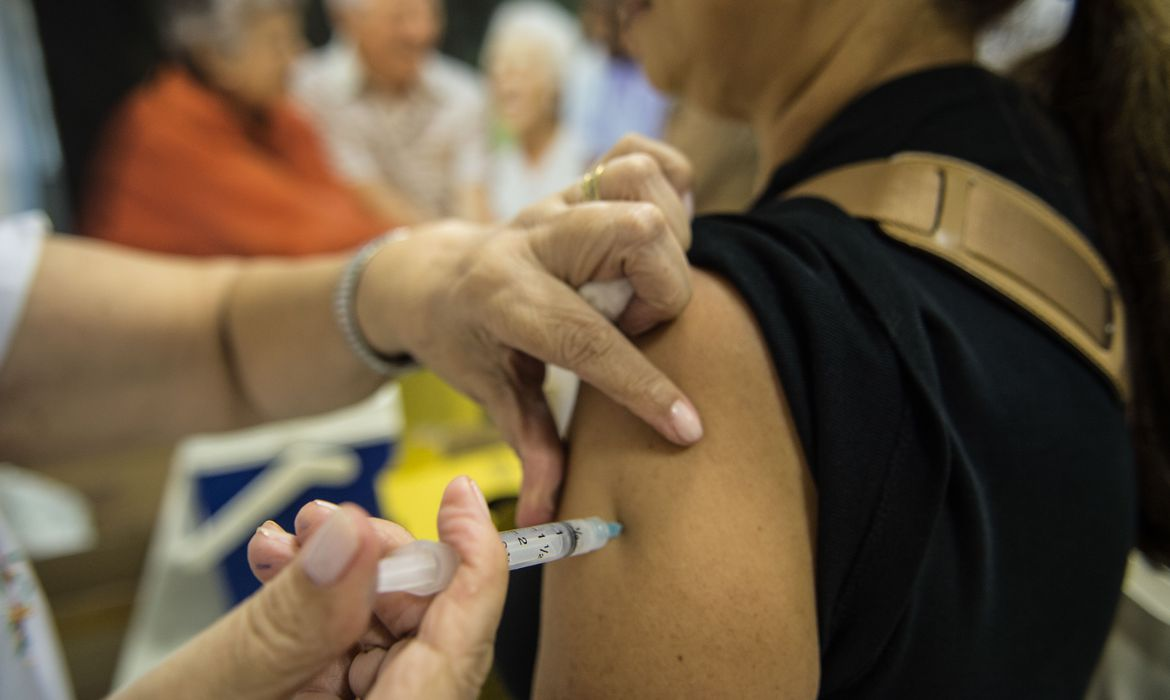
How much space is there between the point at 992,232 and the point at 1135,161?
27cm

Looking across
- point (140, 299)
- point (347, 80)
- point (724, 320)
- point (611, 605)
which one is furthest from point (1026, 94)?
point (347, 80)

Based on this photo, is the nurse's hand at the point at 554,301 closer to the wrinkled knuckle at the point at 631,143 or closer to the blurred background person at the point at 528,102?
the wrinkled knuckle at the point at 631,143

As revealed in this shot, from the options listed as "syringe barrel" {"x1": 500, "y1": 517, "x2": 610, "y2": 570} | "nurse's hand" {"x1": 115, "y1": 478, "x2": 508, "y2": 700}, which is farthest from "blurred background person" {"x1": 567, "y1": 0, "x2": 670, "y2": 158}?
"nurse's hand" {"x1": 115, "y1": 478, "x2": 508, "y2": 700}

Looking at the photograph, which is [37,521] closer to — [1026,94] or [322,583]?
[322,583]

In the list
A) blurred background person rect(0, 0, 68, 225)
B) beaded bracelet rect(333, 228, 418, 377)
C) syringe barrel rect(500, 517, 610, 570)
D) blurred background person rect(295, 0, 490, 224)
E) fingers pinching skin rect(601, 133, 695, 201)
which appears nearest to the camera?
syringe barrel rect(500, 517, 610, 570)

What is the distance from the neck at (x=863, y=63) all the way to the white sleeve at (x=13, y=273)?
1021 mm

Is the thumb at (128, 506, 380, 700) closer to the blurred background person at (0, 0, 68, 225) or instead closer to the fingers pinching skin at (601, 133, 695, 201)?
the fingers pinching skin at (601, 133, 695, 201)

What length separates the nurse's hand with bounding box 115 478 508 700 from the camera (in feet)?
1.16

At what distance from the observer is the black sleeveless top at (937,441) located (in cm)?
50

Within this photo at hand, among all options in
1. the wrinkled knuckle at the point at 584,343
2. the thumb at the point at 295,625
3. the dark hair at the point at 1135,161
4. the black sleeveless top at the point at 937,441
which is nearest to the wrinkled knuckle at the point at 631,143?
the black sleeveless top at the point at 937,441

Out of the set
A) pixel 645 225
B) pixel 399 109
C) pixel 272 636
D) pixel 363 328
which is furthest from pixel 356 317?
pixel 399 109

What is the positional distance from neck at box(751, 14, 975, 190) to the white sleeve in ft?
3.35

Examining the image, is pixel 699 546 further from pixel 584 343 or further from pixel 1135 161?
pixel 1135 161

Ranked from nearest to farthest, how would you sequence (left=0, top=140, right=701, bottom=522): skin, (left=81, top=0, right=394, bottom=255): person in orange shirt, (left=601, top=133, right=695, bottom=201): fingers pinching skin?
(left=0, top=140, right=701, bottom=522): skin → (left=601, top=133, right=695, bottom=201): fingers pinching skin → (left=81, top=0, right=394, bottom=255): person in orange shirt
